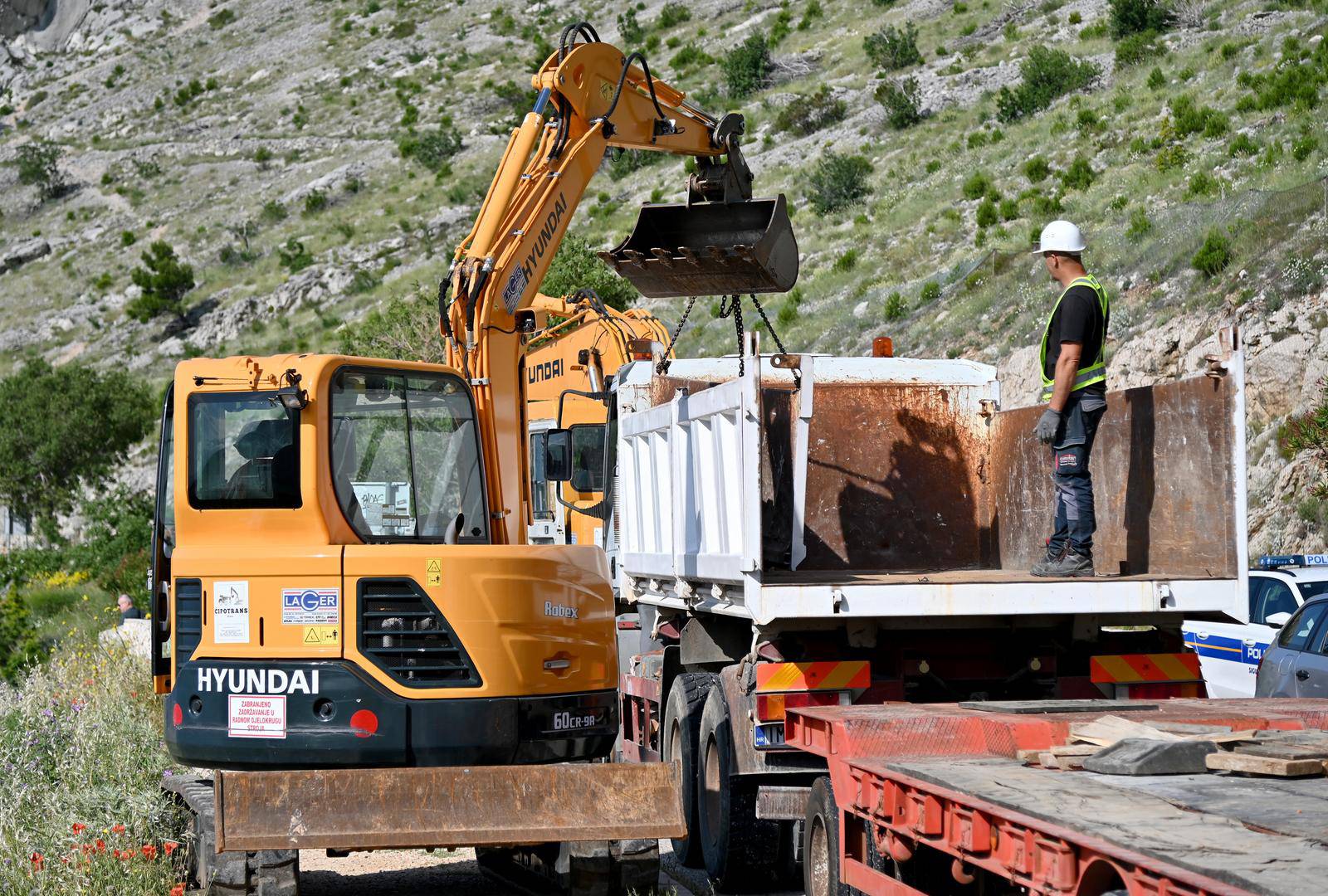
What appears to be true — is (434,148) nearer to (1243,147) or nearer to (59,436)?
(59,436)

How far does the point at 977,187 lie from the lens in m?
36.4

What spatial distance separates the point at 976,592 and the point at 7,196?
89873 millimetres

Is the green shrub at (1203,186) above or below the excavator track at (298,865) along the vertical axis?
above

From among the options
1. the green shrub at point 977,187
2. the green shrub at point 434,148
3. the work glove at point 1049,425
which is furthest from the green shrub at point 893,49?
the work glove at point 1049,425

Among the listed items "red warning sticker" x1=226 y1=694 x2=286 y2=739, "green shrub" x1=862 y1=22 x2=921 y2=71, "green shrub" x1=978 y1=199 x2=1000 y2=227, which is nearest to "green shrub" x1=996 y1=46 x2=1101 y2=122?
"green shrub" x1=978 y1=199 x2=1000 y2=227

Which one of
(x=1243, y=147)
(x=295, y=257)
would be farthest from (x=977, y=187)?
(x=295, y=257)

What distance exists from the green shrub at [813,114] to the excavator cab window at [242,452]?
47.4 meters

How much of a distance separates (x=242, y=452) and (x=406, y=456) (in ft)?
2.97

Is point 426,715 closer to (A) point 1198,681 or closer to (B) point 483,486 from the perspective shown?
(B) point 483,486

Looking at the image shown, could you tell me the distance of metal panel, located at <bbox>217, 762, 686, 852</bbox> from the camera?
24.7ft

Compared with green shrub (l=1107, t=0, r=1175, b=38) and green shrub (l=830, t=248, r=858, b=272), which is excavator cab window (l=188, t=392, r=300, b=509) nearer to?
green shrub (l=830, t=248, r=858, b=272)

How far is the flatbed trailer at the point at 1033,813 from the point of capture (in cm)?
424

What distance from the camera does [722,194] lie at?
38.9 ft

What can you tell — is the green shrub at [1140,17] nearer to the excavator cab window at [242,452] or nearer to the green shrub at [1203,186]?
the green shrub at [1203,186]
